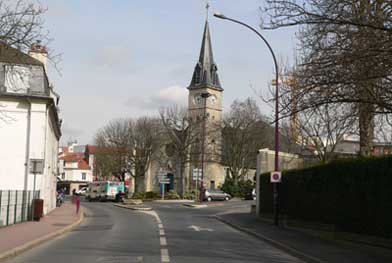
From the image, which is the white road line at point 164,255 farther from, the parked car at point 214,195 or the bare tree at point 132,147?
the bare tree at point 132,147

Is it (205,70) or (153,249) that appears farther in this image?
(205,70)

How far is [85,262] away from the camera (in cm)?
1340

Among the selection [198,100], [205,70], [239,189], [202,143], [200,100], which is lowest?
[239,189]

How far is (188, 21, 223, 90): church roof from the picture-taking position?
330 feet

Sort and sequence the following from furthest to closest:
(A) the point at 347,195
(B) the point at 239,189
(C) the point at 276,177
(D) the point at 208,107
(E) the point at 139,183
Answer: (D) the point at 208,107, (E) the point at 139,183, (B) the point at 239,189, (C) the point at 276,177, (A) the point at 347,195

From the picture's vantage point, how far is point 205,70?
103062 millimetres

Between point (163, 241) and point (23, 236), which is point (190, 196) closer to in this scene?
point (23, 236)

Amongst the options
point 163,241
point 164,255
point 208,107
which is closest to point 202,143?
point 208,107

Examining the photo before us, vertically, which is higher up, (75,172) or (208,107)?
(208,107)

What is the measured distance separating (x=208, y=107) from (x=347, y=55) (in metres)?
88.7

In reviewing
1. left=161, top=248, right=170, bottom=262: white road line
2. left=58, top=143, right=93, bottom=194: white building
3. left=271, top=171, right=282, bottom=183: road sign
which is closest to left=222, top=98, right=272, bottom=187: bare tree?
left=58, top=143, right=93, bottom=194: white building

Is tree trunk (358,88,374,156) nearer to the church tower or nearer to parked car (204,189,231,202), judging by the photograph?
parked car (204,189,231,202)

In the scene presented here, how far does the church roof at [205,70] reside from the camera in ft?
330

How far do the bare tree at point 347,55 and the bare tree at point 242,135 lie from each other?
2379 inches
